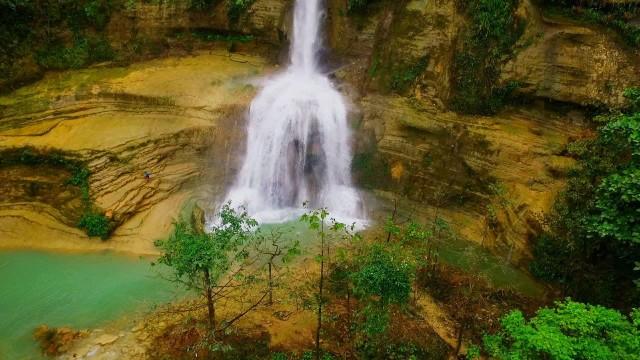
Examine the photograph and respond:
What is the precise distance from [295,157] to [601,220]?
26.7 feet

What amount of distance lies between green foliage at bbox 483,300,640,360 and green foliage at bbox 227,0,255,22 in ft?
43.6

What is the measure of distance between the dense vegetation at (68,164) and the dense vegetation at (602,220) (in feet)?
35.3

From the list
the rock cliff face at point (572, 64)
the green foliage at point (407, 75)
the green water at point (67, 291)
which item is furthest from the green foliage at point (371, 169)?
the green water at point (67, 291)

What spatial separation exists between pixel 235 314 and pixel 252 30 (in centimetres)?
1041

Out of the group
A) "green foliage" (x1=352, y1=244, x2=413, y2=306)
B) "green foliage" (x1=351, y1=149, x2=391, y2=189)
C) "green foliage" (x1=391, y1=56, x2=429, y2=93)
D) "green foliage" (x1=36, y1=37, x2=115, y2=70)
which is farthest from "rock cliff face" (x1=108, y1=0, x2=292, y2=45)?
"green foliage" (x1=352, y1=244, x2=413, y2=306)

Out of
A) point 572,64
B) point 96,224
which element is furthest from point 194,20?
point 572,64

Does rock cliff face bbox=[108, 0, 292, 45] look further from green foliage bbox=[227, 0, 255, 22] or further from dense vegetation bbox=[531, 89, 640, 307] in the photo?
dense vegetation bbox=[531, 89, 640, 307]

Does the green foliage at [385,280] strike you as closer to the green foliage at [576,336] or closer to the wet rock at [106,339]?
the green foliage at [576,336]

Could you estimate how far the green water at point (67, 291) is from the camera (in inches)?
350

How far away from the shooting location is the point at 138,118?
12859 millimetres

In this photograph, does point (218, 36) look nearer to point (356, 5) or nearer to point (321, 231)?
point (356, 5)

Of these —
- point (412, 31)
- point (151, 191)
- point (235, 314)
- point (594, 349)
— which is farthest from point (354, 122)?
point (594, 349)

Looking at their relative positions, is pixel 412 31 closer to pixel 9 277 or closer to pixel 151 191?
pixel 151 191

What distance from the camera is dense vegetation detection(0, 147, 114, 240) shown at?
11.5 m
